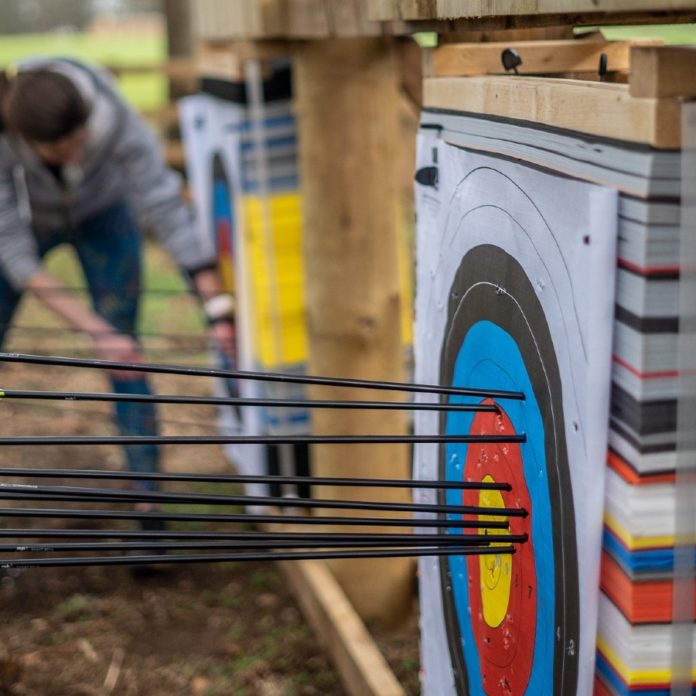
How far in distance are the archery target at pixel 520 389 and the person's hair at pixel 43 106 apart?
1.38 meters

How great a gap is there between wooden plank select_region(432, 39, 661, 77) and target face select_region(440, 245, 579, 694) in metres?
0.24

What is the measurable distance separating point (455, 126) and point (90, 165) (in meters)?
1.79

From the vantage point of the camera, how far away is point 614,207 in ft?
2.82

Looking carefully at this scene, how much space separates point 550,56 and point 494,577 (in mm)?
630

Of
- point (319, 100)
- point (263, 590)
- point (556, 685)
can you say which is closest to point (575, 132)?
point (556, 685)

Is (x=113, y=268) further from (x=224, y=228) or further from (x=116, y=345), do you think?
(x=116, y=345)

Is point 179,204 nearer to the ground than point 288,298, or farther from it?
farther from it

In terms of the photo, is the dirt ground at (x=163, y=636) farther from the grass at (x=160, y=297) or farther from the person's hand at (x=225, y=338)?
the grass at (x=160, y=297)

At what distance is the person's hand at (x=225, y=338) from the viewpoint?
10.0 ft

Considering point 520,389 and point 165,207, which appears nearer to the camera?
point 520,389

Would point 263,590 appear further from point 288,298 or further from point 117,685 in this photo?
point 288,298

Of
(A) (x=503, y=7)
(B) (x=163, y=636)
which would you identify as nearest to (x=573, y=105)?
(A) (x=503, y=7)

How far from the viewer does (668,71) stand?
0.79m

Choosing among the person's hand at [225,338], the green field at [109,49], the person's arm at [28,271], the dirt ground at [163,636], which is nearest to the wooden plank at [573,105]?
the dirt ground at [163,636]
